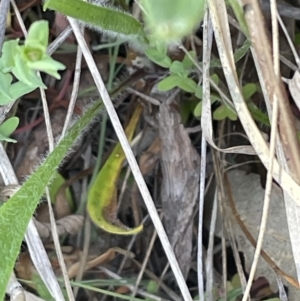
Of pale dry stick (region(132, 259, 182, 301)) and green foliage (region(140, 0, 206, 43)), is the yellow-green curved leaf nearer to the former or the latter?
pale dry stick (region(132, 259, 182, 301))

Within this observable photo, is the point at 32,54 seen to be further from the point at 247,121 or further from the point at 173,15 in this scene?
the point at 247,121

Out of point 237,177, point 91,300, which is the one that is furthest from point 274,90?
point 91,300

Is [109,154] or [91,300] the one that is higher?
[109,154]

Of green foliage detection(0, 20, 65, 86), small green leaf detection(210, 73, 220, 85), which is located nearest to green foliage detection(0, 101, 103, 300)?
green foliage detection(0, 20, 65, 86)

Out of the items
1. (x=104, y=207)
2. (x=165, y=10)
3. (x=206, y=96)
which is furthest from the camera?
(x=104, y=207)

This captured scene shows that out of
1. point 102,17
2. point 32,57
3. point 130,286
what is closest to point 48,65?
point 32,57

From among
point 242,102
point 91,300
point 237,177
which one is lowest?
point 91,300

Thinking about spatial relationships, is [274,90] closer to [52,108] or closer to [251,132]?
[251,132]
